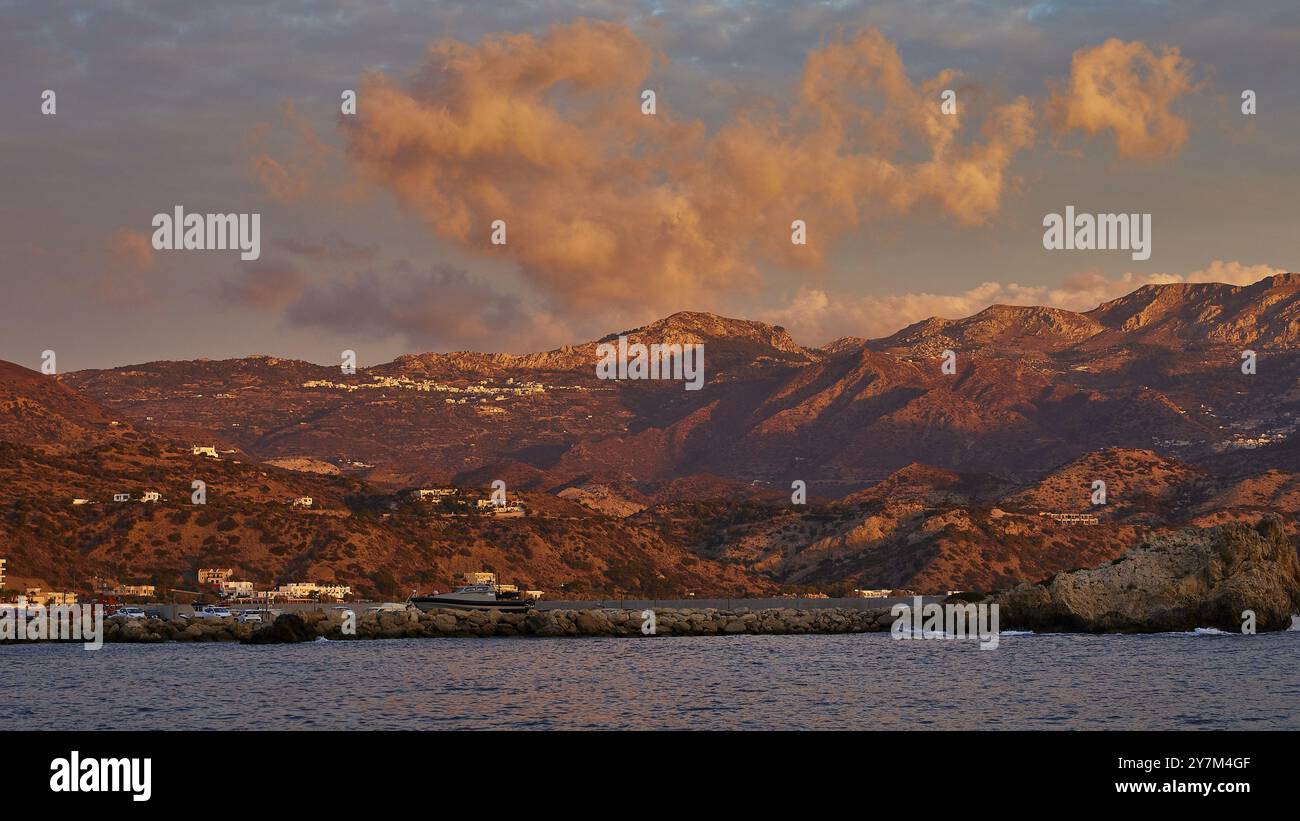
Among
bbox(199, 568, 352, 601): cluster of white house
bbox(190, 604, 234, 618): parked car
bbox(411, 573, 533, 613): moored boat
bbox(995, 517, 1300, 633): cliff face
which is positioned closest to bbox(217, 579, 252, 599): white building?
bbox(199, 568, 352, 601): cluster of white house

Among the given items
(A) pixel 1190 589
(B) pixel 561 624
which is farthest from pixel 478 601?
(A) pixel 1190 589

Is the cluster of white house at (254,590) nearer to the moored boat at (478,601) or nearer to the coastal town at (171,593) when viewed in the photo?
the coastal town at (171,593)

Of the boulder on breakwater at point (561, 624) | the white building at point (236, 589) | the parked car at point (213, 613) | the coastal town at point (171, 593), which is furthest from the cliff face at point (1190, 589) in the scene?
the white building at point (236, 589)
